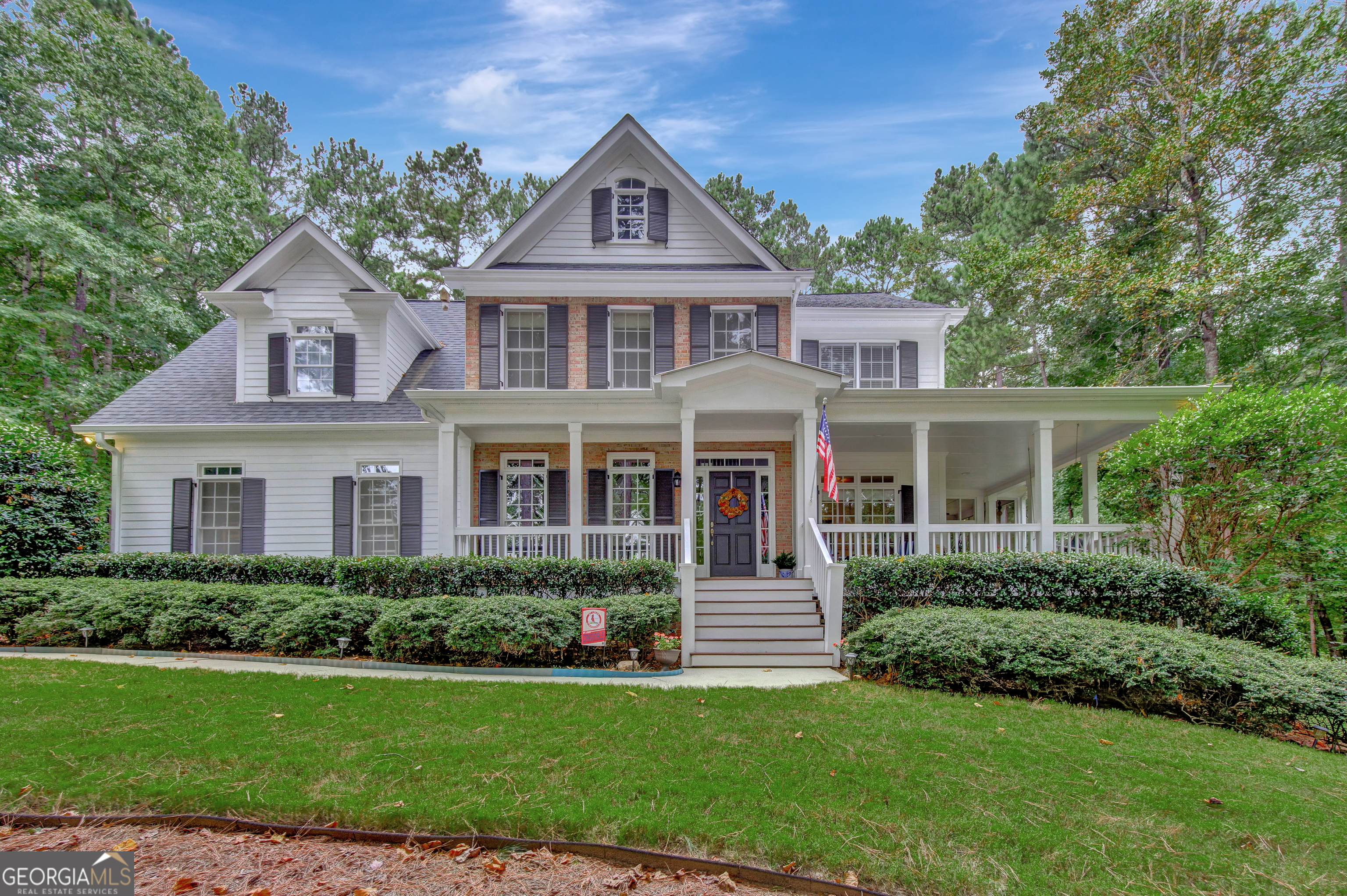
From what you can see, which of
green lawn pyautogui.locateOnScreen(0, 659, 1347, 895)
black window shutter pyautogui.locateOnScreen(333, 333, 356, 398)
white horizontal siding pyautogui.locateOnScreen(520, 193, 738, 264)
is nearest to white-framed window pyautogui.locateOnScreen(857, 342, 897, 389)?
white horizontal siding pyautogui.locateOnScreen(520, 193, 738, 264)

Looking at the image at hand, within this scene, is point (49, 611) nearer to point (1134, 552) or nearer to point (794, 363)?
point (794, 363)

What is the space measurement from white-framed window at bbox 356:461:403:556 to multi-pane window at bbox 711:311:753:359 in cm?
670

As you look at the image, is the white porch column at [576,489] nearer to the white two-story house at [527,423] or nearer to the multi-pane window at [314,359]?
the white two-story house at [527,423]

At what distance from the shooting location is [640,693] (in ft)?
22.3

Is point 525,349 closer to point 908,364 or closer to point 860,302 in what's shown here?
point 860,302

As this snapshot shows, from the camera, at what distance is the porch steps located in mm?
8930

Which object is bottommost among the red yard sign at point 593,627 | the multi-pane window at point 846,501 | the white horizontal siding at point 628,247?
the red yard sign at point 593,627

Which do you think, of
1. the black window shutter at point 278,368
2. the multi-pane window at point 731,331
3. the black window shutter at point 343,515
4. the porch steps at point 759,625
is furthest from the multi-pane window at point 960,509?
the black window shutter at point 278,368

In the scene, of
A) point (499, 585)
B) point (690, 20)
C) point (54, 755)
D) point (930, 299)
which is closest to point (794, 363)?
point (499, 585)

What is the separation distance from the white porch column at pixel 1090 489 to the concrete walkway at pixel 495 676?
672cm

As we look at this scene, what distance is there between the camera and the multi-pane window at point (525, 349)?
1330 cm

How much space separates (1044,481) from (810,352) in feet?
18.3

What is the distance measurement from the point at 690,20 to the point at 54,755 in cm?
1439

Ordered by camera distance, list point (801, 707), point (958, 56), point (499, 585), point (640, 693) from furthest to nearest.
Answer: point (958, 56), point (499, 585), point (640, 693), point (801, 707)
